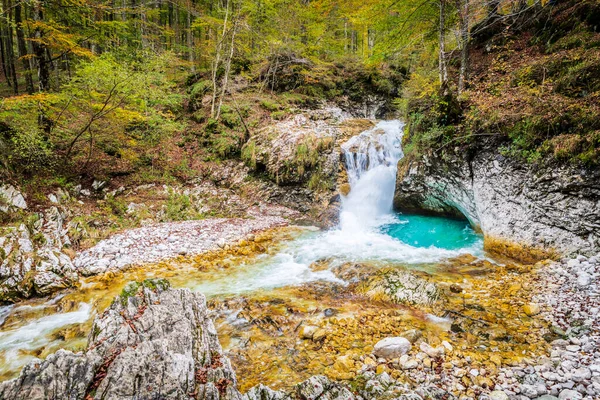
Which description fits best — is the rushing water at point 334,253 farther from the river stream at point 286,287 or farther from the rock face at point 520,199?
the rock face at point 520,199

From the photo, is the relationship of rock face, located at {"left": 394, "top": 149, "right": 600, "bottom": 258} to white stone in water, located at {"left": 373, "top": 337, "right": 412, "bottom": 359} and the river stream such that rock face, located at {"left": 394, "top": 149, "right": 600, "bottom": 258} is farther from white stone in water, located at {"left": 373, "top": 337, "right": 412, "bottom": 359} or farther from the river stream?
white stone in water, located at {"left": 373, "top": 337, "right": 412, "bottom": 359}

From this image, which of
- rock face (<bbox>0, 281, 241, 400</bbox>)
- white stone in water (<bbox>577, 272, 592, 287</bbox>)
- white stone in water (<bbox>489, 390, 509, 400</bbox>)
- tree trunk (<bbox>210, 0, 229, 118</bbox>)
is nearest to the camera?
rock face (<bbox>0, 281, 241, 400</bbox>)

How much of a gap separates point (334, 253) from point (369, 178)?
571 centimetres

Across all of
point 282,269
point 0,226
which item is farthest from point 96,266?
point 282,269

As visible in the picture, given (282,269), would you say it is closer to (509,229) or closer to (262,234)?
(262,234)

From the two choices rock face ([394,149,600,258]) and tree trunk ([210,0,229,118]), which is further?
tree trunk ([210,0,229,118])

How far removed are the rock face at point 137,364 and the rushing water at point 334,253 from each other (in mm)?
2366

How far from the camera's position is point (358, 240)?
985 cm

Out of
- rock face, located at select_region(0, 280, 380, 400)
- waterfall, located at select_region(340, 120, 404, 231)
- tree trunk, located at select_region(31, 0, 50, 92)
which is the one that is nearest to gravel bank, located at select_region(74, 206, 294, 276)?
waterfall, located at select_region(340, 120, 404, 231)

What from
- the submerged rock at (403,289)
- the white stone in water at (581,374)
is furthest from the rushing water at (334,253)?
the white stone in water at (581,374)

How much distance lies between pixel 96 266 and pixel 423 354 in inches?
310

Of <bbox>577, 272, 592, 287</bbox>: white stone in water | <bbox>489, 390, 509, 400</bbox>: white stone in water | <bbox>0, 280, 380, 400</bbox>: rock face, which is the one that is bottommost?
<bbox>489, 390, 509, 400</bbox>: white stone in water

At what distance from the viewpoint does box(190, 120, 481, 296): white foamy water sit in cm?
717

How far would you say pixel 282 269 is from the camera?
A: 7762mm
